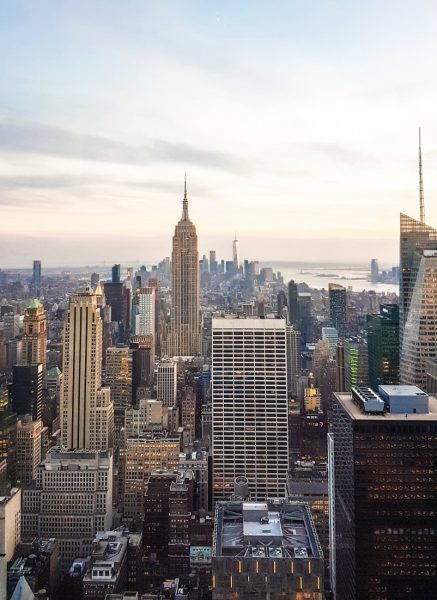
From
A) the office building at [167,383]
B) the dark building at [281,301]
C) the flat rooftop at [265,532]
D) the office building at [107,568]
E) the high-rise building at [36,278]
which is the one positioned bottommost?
the office building at [107,568]

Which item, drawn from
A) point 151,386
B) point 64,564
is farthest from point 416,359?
point 151,386

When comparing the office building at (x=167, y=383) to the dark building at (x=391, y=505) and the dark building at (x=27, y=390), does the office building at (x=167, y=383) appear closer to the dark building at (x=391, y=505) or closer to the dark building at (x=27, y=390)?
the dark building at (x=27, y=390)

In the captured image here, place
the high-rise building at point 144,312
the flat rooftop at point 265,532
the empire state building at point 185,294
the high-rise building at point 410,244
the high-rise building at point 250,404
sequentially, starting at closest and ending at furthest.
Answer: the flat rooftop at point 265,532 < the high-rise building at point 410,244 < the high-rise building at point 250,404 < the high-rise building at point 144,312 < the empire state building at point 185,294

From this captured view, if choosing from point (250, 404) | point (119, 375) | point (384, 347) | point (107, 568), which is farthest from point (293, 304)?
point (107, 568)

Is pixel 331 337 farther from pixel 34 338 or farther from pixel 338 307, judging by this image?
pixel 34 338

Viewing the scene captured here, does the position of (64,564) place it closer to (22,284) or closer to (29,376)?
(22,284)

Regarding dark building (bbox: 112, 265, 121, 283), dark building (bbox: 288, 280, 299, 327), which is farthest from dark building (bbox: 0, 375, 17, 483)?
dark building (bbox: 288, 280, 299, 327)

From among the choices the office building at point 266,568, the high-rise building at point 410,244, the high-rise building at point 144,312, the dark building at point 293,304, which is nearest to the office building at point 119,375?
the high-rise building at point 144,312
